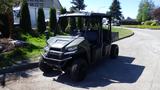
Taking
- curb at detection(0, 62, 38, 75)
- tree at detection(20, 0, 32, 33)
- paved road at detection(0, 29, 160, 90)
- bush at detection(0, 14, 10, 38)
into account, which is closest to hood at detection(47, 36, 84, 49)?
paved road at detection(0, 29, 160, 90)

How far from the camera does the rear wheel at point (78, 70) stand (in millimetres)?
7910

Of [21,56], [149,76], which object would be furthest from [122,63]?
[21,56]

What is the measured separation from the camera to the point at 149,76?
8812 mm

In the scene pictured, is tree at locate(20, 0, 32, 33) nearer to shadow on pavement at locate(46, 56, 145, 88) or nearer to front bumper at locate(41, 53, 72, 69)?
shadow on pavement at locate(46, 56, 145, 88)

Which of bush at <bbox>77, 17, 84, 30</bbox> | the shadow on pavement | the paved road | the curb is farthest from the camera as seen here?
bush at <bbox>77, 17, 84, 30</bbox>

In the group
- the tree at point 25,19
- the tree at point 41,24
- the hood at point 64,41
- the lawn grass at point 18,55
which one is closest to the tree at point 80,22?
the hood at point 64,41

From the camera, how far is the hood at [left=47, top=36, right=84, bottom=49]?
8.20 meters

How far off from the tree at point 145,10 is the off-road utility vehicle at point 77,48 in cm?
8383

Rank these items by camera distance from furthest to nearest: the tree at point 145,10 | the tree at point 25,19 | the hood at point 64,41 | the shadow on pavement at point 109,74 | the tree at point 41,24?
the tree at point 145,10
the tree at point 41,24
the tree at point 25,19
the hood at point 64,41
the shadow on pavement at point 109,74

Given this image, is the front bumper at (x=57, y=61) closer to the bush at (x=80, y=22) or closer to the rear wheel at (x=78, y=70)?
the rear wheel at (x=78, y=70)

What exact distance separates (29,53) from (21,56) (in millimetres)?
686

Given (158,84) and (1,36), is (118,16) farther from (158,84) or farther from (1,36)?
(158,84)

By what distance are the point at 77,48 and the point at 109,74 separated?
1698 mm

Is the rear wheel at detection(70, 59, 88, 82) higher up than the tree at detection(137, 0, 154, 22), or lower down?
lower down
